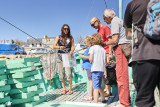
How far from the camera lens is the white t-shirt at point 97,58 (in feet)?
9.73

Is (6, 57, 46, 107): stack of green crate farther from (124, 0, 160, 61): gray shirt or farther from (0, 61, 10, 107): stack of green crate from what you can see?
(124, 0, 160, 61): gray shirt

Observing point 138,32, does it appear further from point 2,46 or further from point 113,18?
point 2,46

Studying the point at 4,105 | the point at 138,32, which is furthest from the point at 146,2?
the point at 4,105

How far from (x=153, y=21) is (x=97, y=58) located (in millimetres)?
1778

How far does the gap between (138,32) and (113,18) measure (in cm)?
133

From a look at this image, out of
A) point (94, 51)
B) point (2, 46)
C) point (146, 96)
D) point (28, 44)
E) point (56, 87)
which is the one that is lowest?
point (56, 87)

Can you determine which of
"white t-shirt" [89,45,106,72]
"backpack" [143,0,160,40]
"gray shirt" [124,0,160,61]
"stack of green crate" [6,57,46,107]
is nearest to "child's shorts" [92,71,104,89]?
"white t-shirt" [89,45,106,72]

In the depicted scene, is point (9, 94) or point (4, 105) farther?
point (9, 94)

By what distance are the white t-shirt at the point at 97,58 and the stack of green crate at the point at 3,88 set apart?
151 centimetres

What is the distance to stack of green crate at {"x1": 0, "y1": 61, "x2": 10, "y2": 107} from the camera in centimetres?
249

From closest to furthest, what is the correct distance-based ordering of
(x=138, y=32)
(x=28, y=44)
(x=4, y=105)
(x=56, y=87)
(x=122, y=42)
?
(x=138, y=32) → (x=4, y=105) → (x=122, y=42) → (x=56, y=87) → (x=28, y=44)

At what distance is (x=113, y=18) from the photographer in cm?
270

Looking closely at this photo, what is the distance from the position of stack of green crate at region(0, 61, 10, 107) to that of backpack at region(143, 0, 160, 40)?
2.23m

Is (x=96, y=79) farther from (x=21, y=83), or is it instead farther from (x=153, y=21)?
(x=153, y=21)
